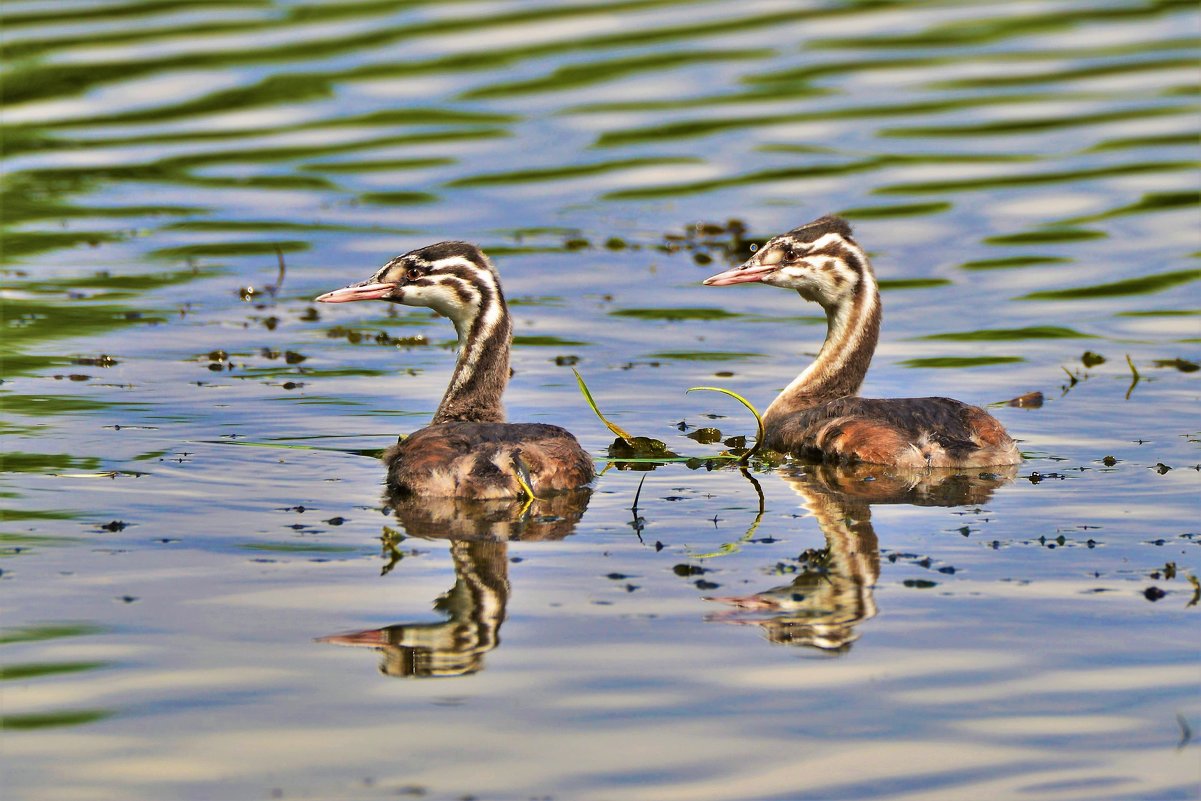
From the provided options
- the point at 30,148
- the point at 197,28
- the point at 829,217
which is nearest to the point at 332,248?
the point at 30,148

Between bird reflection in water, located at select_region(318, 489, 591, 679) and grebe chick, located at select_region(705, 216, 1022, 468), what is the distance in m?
2.14

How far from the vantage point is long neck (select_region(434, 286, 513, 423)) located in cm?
1316

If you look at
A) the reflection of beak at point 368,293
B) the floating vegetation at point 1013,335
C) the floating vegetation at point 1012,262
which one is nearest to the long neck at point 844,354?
the reflection of beak at point 368,293

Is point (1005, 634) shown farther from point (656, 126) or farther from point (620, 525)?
point (656, 126)

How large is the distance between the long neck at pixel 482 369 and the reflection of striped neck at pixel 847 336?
2.49 meters

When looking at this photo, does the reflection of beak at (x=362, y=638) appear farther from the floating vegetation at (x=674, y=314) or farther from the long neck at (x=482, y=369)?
the floating vegetation at (x=674, y=314)

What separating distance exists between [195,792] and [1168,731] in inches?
147

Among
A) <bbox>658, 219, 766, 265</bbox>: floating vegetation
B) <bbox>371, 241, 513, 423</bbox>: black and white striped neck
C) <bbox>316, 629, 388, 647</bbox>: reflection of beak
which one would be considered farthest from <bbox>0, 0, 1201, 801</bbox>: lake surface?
<bbox>371, 241, 513, 423</bbox>: black and white striped neck

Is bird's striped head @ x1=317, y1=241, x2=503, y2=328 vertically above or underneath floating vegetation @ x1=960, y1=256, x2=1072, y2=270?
above

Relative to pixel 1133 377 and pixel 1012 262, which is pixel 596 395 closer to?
pixel 1133 377

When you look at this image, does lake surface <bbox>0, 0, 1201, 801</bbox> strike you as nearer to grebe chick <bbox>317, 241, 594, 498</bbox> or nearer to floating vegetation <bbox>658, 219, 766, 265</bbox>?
floating vegetation <bbox>658, 219, 766, 265</bbox>

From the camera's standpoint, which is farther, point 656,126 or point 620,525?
point 656,126

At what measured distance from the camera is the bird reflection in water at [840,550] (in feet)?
29.0

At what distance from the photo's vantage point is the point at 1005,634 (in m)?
8.73
